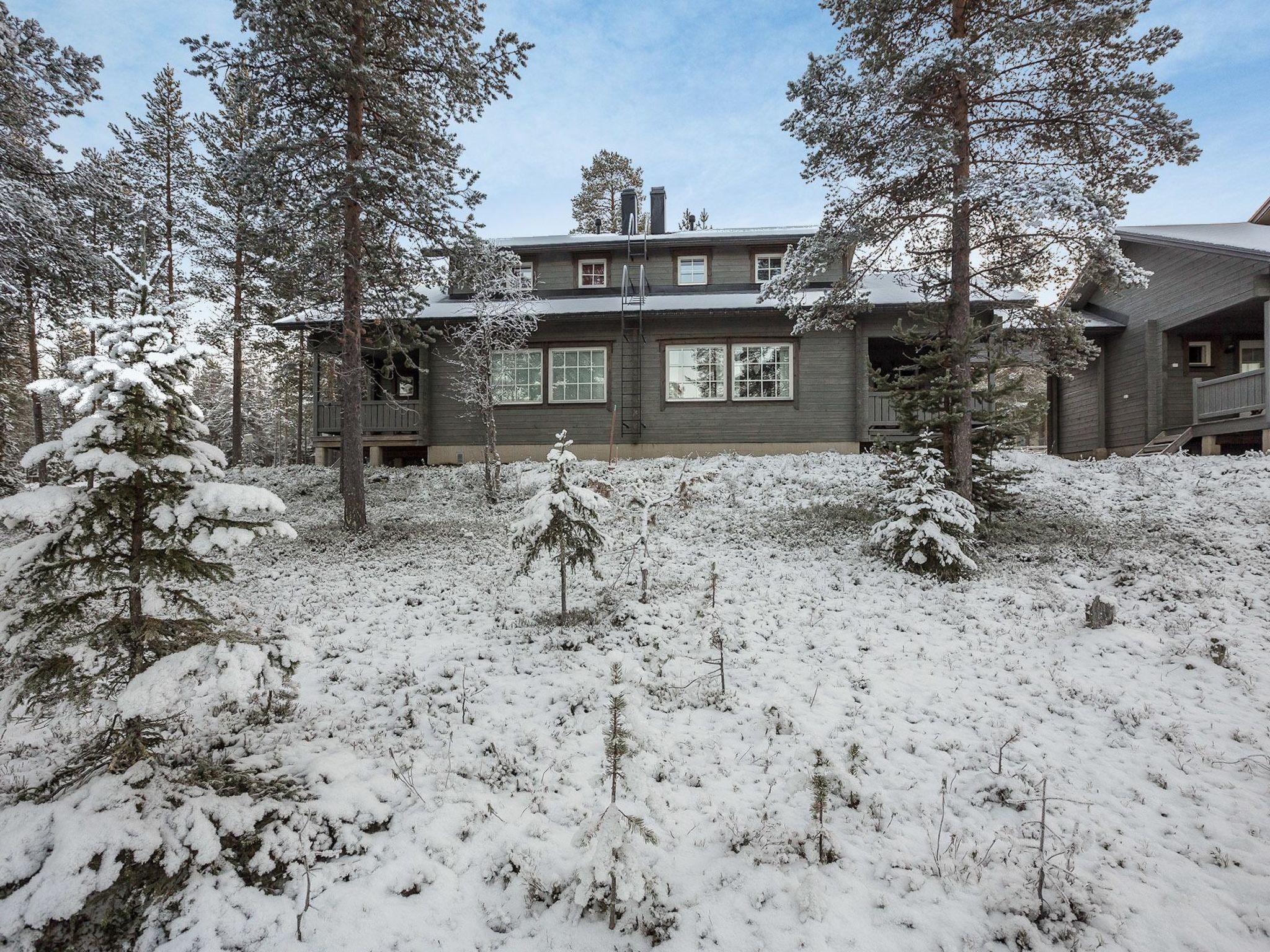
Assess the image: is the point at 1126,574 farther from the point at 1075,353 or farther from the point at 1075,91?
the point at 1075,91

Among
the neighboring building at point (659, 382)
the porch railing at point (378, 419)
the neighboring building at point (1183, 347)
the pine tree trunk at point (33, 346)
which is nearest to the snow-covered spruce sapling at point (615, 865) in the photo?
the neighboring building at point (659, 382)

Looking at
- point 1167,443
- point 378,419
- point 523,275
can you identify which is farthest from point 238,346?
point 1167,443

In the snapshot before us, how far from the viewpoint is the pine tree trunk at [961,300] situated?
7828 millimetres

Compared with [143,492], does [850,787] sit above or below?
below

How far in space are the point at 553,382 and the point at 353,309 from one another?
274 inches

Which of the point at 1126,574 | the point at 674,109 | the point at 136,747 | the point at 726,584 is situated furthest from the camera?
the point at 674,109

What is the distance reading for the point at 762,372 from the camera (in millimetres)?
16141

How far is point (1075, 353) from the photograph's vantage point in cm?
854

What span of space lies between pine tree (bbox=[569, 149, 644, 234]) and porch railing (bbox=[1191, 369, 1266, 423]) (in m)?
23.6

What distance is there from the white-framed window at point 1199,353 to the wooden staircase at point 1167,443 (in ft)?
7.38

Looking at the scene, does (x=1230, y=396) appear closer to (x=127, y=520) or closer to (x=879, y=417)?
(x=879, y=417)

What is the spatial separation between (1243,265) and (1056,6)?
10.2 meters

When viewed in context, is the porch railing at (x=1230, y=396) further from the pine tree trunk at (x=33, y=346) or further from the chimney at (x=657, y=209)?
the pine tree trunk at (x=33, y=346)

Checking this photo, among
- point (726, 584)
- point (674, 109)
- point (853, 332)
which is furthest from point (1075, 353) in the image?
point (674, 109)
